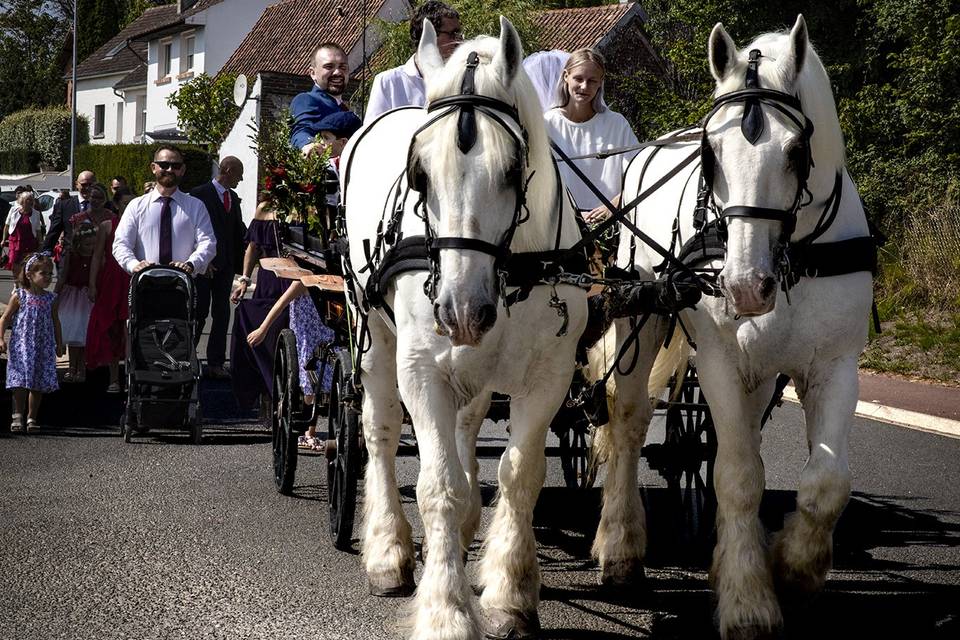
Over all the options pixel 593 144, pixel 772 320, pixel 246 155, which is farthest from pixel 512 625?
pixel 246 155

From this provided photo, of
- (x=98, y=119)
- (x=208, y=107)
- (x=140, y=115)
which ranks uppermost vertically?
(x=98, y=119)

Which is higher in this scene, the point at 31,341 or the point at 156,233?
the point at 156,233

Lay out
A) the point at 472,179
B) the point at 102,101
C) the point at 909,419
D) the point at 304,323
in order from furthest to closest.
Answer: the point at 102,101 < the point at 909,419 < the point at 304,323 < the point at 472,179

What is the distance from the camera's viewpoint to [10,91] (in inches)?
3442

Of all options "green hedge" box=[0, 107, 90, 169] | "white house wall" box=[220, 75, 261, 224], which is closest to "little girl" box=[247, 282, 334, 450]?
"white house wall" box=[220, 75, 261, 224]

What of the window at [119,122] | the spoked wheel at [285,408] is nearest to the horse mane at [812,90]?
the spoked wheel at [285,408]

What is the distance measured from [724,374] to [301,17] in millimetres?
46602

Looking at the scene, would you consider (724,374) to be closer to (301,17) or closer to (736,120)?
(736,120)

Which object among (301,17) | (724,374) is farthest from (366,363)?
(301,17)

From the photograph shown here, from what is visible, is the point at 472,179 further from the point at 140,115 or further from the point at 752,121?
the point at 140,115

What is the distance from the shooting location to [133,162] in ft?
158

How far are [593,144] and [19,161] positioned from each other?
232 ft

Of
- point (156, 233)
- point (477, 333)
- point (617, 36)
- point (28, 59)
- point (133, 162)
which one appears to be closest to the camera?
point (477, 333)

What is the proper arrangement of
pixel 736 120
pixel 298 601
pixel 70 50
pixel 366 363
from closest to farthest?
pixel 736 120 < pixel 298 601 < pixel 366 363 < pixel 70 50
